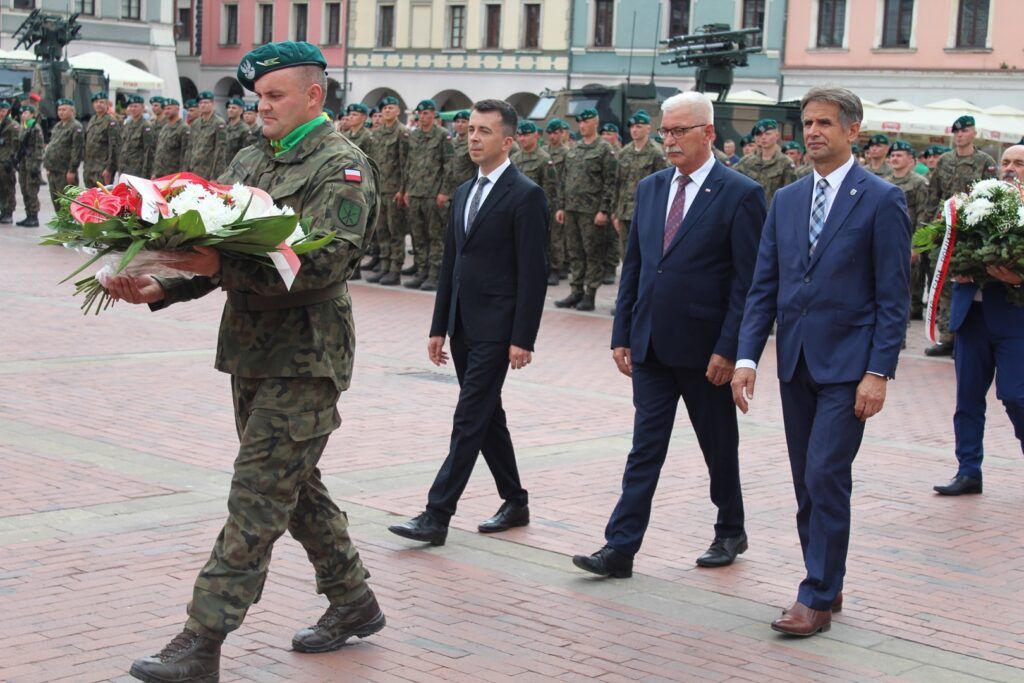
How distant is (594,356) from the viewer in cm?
1348

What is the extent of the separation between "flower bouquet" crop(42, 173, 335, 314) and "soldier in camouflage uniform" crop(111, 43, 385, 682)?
13 cm

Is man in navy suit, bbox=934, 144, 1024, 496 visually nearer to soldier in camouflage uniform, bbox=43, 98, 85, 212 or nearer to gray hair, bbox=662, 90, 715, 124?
gray hair, bbox=662, 90, 715, 124

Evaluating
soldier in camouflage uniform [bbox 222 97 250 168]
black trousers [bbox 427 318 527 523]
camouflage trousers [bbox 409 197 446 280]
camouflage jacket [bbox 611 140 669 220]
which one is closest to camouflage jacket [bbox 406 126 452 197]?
camouflage trousers [bbox 409 197 446 280]

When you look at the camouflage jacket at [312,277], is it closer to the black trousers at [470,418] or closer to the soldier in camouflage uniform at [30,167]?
the black trousers at [470,418]

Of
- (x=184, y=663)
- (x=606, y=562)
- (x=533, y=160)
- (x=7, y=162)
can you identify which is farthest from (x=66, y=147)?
(x=184, y=663)

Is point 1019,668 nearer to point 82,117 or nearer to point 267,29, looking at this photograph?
point 82,117

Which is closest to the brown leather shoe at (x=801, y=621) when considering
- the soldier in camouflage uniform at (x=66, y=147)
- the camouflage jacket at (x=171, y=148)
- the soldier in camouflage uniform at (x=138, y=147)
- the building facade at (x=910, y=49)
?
the camouflage jacket at (x=171, y=148)

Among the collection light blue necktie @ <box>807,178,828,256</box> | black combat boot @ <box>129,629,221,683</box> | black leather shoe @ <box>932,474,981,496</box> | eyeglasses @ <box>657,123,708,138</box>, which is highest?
eyeglasses @ <box>657,123,708,138</box>

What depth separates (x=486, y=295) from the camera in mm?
6809

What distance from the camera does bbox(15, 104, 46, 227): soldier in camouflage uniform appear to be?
24.2 m

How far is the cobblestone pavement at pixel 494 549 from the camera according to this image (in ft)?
17.1

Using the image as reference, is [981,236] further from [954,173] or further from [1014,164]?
[954,173]

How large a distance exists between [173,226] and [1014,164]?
6.13 metres

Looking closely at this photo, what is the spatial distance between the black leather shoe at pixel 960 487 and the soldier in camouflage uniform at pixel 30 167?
1922cm
